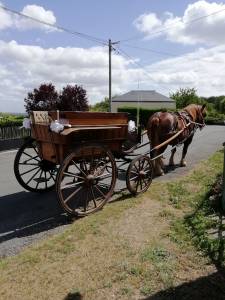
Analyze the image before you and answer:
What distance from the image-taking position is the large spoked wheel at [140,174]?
747 centimetres

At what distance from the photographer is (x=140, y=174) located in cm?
757

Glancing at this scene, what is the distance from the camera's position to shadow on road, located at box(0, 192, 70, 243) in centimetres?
602

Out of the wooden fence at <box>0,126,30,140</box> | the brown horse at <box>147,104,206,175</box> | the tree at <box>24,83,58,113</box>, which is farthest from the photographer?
the tree at <box>24,83,58,113</box>

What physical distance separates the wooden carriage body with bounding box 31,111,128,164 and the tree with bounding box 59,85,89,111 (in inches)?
587

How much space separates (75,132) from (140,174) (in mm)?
1880

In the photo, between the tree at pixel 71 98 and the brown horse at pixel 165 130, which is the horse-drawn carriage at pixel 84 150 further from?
the tree at pixel 71 98

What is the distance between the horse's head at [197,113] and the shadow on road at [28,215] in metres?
5.15

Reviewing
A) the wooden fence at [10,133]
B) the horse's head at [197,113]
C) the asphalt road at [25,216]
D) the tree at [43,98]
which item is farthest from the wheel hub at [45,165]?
the tree at [43,98]

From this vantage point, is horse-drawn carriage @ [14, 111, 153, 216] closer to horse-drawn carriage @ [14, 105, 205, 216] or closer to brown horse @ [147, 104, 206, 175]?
horse-drawn carriage @ [14, 105, 205, 216]

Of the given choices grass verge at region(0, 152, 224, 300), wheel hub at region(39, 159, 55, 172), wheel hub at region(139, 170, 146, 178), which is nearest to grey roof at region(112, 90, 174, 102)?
wheel hub at region(139, 170, 146, 178)

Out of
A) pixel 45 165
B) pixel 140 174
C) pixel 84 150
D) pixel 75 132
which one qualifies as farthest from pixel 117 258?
pixel 45 165

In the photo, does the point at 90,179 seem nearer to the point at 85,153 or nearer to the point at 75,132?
the point at 85,153

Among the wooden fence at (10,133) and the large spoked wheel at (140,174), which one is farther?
the wooden fence at (10,133)

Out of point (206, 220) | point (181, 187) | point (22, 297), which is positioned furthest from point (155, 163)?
point (22, 297)
